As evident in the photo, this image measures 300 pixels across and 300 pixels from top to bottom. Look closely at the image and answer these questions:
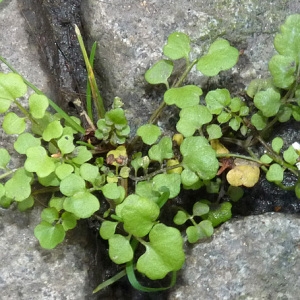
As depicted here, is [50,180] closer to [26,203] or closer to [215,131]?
[26,203]

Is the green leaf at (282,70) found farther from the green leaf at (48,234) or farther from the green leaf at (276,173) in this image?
the green leaf at (48,234)

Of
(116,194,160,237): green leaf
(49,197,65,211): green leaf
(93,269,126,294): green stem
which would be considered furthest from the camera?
(93,269,126,294): green stem

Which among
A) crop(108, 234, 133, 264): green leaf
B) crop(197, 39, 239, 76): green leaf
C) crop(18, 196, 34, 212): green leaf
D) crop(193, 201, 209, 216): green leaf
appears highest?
crop(197, 39, 239, 76): green leaf

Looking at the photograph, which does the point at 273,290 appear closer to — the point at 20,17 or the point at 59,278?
the point at 59,278

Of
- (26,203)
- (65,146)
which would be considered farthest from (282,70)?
(26,203)

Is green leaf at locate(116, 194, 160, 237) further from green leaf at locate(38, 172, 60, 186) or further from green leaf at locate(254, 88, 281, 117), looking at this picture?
green leaf at locate(254, 88, 281, 117)

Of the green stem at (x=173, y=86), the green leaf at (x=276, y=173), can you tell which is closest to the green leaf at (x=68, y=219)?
the green stem at (x=173, y=86)

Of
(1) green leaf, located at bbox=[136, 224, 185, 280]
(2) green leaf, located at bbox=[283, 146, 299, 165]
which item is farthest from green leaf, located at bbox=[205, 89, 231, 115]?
(1) green leaf, located at bbox=[136, 224, 185, 280]
